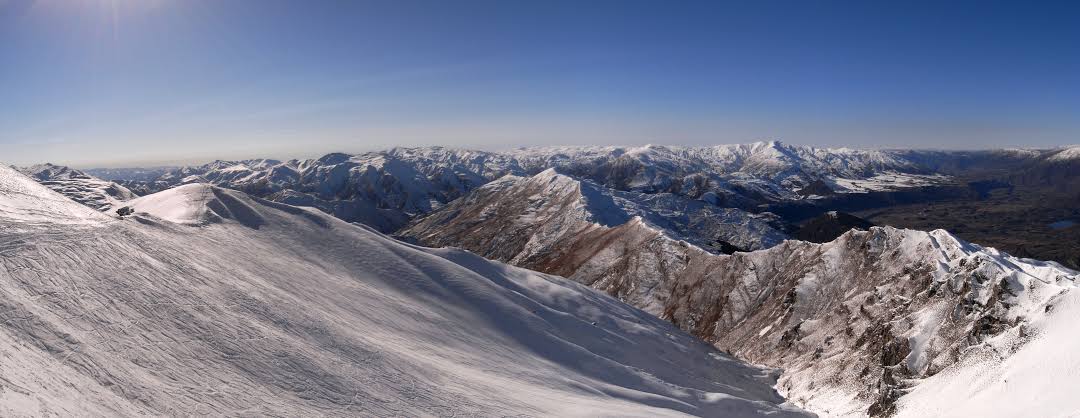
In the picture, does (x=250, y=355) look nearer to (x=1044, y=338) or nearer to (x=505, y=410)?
(x=505, y=410)

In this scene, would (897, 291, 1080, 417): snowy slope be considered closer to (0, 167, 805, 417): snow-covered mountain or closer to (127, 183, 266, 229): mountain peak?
(0, 167, 805, 417): snow-covered mountain

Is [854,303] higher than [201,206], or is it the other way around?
[201,206]

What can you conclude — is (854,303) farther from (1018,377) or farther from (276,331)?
(276,331)

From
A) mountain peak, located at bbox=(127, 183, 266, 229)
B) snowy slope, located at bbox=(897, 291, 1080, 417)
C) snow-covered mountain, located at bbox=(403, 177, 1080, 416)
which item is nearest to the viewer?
snowy slope, located at bbox=(897, 291, 1080, 417)

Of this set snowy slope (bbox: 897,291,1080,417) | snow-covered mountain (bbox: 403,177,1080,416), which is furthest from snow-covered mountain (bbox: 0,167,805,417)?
snowy slope (bbox: 897,291,1080,417)

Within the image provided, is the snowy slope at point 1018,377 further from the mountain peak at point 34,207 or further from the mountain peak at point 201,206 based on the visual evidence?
the mountain peak at point 201,206

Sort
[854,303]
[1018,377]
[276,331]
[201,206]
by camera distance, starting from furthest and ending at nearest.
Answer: [854,303]
[201,206]
[1018,377]
[276,331]

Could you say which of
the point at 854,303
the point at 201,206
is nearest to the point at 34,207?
the point at 201,206

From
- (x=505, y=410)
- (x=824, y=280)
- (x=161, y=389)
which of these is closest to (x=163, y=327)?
(x=161, y=389)
